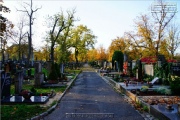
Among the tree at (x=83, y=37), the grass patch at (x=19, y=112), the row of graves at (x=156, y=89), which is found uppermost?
the tree at (x=83, y=37)

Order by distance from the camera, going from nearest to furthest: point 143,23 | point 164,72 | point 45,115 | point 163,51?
point 45,115 < point 164,72 < point 143,23 < point 163,51

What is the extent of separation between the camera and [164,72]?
23.0 metres

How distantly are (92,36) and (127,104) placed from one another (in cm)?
6083

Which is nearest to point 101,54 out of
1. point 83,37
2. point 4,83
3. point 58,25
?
point 83,37

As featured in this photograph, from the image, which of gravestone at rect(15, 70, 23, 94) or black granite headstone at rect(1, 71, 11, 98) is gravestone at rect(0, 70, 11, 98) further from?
gravestone at rect(15, 70, 23, 94)

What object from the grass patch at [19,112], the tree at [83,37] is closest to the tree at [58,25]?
the tree at [83,37]

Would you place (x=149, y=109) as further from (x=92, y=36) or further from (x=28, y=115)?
(x=92, y=36)

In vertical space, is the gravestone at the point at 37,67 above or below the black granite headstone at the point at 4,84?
above

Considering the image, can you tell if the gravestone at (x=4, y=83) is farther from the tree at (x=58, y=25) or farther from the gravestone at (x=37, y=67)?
the tree at (x=58, y=25)

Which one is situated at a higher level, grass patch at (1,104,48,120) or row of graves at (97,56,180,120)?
row of graves at (97,56,180,120)

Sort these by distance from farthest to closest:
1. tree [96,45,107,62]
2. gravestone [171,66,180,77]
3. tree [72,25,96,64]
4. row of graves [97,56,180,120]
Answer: tree [96,45,107,62] < tree [72,25,96,64] < gravestone [171,66,180,77] < row of graves [97,56,180,120]

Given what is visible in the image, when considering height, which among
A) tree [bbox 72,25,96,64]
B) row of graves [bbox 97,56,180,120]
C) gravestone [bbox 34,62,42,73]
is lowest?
row of graves [bbox 97,56,180,120]

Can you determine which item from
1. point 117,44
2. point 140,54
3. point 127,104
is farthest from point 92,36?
point 127,104

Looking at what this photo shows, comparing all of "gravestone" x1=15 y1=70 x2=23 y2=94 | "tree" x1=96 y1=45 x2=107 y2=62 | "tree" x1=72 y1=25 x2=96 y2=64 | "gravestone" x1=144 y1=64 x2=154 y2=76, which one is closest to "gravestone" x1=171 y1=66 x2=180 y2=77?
"gravestone" x1=144 y1=64 x2=154 y2=76
